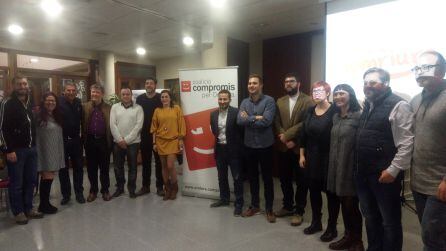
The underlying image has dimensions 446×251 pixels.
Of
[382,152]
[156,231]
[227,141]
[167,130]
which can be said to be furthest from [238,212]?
[382,152]

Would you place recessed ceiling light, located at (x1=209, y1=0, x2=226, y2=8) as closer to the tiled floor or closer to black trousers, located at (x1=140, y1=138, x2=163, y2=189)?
black trousers, located at (x1=140, y1=138, x2=163, y2=189)

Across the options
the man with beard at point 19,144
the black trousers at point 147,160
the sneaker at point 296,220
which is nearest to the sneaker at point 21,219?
the man with beard at point 19,144

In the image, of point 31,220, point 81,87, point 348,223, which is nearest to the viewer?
point 348,223

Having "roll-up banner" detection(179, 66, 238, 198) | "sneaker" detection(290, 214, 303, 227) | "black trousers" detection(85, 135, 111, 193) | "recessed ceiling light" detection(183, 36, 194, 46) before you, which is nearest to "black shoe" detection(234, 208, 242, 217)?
"roll-up banner" detection(179, 66, 238, 198)

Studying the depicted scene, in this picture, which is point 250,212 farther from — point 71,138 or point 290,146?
point 71,138

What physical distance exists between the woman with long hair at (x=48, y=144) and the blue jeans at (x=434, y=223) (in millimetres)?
3454

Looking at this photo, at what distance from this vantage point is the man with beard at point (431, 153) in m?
1.66

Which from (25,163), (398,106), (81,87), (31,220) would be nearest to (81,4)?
(25,163)

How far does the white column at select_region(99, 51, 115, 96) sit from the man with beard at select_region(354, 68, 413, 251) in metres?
6.35

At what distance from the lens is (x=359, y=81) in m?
3.52

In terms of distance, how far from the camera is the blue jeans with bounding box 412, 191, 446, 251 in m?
1.66

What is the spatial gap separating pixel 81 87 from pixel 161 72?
2.14 meters

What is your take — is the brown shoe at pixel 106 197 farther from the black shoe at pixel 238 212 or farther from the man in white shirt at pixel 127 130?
the black shoe at pixel 238 212

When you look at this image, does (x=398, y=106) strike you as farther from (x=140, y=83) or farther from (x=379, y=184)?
(x=140, y=83)
